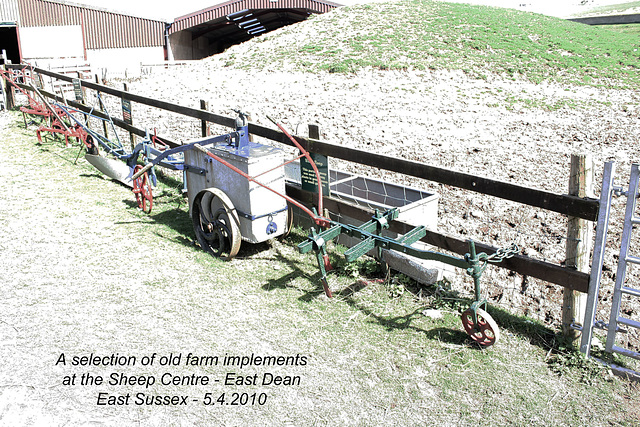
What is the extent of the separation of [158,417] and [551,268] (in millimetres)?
3330

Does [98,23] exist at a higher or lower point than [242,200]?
higher

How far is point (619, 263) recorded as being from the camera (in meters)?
4.09

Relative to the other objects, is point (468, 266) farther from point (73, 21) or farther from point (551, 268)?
point (73, 21)

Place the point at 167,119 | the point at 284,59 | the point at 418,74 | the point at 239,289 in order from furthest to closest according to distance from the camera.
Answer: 1. the point at 284,59
2. the point at 418,74
3. the point at 167,119
4. the point at 239,289

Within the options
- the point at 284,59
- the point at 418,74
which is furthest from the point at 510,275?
the point at 284,59

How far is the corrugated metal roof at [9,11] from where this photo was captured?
1242 inches

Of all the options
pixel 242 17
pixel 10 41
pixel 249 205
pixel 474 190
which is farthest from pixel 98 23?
pixel 474 190

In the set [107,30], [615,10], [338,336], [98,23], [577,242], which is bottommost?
[338,336]

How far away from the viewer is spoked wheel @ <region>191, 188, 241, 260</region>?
19.8 feet

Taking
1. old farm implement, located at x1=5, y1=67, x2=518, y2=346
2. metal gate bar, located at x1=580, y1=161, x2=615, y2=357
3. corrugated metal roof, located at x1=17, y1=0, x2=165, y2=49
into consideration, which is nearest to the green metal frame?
old farm implement, located at x1=5, y1=67, x2=518, y2=346

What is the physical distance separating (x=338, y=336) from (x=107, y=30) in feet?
121

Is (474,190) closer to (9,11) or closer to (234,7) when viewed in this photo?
(9,11)

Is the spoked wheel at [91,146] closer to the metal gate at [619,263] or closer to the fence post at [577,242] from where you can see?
the fence post at [577,242]

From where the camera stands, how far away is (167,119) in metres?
14.1
